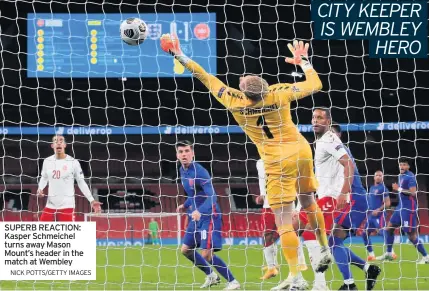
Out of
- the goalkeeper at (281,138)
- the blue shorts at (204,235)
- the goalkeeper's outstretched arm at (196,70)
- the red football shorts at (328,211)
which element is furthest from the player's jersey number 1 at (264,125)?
the blue shorts at (204,235)

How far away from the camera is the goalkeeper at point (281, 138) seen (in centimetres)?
757

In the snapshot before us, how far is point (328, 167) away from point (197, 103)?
13863 millimetres

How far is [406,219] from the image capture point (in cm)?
1377

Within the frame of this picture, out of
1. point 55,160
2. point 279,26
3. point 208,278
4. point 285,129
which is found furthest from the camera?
point 279,26

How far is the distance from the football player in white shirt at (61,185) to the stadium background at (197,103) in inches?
271

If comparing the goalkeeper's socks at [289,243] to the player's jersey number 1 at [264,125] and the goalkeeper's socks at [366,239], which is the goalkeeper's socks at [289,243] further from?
the goalkeeper's socks at [366,239]

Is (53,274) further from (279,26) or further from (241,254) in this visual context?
(279,26)

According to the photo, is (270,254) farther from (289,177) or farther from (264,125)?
(264,125)

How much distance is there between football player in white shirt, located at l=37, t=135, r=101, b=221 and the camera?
10.8 m

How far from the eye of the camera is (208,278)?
357 inches

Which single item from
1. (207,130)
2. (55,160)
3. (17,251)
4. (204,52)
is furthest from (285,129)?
(207,130)

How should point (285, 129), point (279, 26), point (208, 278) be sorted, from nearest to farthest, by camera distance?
point (285, 129)
point (208, 278)
point (279, 26)

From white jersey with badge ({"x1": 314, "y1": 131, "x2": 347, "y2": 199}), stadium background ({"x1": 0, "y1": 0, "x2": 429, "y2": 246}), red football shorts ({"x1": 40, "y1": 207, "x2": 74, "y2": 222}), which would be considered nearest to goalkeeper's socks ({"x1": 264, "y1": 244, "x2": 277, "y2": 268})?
white jersey with badge ({"x1": 314, "y1": 131, "x2": 347, "y2": 199})

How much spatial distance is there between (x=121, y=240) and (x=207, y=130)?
339 cm
